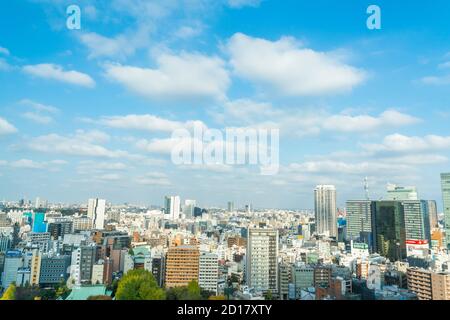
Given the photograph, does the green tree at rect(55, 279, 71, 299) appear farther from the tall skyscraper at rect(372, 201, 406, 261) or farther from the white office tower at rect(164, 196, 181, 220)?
the tall skyscraper at rect(372, 201, 406, 261)

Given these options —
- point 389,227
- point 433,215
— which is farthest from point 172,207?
A: point 433,215

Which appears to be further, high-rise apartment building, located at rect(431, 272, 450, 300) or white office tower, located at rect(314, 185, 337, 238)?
white office tower, located at rect(314, 185, 337, 238)

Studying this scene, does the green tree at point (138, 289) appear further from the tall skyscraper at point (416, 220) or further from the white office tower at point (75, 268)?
the tall skyscraper at point (416, 220)

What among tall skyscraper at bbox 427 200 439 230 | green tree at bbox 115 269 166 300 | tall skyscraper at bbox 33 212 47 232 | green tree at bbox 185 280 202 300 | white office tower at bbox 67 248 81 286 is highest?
tall skyscraper at bbox 427 200 439 230

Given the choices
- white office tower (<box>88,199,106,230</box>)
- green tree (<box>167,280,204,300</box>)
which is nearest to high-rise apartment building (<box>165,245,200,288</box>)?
green tree (<box>167,280,204,300</box>)

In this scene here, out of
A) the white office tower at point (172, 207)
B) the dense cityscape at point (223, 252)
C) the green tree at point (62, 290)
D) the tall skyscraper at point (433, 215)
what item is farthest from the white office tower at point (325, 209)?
the green tree at point (62, 290)

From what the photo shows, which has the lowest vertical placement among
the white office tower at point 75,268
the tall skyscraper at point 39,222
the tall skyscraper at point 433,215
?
the white office tower at point 75,268
